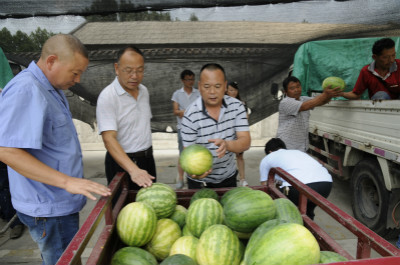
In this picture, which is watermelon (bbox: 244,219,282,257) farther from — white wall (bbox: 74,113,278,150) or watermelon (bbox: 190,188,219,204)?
white wall (bbox: 74,113,278,150)

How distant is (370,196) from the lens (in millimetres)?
3863

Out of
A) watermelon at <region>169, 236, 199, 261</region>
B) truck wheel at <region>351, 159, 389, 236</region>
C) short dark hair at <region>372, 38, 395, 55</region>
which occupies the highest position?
short dark hair at <region>372, 38, 395, 55</region>

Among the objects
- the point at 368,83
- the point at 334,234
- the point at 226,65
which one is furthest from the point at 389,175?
the point at 226,65

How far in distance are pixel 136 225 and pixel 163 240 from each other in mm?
208

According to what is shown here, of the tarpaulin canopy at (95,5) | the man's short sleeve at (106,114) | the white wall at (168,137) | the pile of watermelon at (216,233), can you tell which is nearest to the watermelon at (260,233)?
the pile of watermelon at (216,233)

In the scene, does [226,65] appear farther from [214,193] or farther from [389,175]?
[214,193]

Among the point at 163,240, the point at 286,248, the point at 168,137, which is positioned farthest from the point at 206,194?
the point at 168,137

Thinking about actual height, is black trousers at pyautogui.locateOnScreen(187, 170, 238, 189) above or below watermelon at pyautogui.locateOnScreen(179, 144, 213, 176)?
below

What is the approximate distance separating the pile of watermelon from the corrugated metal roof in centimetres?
402

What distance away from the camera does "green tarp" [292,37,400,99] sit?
551 centimetres

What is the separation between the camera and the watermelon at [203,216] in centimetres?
157

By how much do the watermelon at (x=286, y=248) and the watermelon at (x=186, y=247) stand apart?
0.38 metres

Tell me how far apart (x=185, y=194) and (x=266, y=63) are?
4.50 meters

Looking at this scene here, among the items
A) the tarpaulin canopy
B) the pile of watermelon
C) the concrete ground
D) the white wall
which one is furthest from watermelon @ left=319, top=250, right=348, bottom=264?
the white wall
